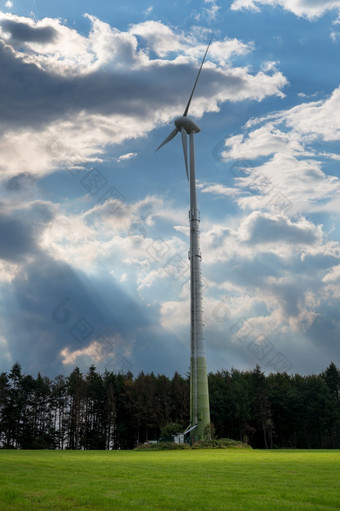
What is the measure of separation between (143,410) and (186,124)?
5561 centimetres

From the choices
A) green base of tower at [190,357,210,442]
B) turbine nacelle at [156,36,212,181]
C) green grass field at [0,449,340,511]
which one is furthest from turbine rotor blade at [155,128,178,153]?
green grass field at [0,449,340,511]

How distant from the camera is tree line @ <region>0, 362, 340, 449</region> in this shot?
89.0 metres

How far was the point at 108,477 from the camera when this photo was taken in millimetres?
19641

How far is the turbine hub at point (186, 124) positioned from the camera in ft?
260

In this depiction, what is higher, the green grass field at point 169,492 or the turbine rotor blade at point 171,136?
the turbine rotor blade at point 171,136

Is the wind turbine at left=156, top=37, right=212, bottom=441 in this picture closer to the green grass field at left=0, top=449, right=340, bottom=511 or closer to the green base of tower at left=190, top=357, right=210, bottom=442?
the green base of tower at left=190, top=357, right=210, bottom=442

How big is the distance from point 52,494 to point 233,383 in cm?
9073

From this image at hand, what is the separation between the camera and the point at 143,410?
290 feet

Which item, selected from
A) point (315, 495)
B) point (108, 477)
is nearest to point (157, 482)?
point (108, 477)

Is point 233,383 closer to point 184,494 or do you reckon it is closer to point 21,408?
point 21,408

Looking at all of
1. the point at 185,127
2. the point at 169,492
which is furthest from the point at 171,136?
the point at 169,492

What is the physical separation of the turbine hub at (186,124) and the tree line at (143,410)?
52287 mm

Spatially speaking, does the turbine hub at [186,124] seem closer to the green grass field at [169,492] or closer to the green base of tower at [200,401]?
the green base of tower at [200,401]

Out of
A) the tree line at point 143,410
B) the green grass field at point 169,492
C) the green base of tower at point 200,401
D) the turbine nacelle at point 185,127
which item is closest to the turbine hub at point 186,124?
the turbine nacelle at point 185,127
